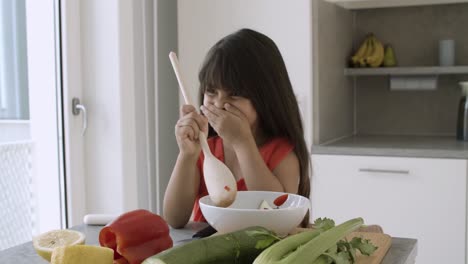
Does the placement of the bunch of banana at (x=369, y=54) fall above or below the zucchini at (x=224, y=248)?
above

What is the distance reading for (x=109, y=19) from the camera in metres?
2.37

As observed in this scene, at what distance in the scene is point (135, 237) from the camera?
92 cm

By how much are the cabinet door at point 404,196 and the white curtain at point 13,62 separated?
1.06m

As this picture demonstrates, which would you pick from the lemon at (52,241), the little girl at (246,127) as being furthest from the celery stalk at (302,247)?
the little girl at (246,127)

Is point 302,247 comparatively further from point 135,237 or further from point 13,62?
point 13,62

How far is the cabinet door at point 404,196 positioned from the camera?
2164 millimetres

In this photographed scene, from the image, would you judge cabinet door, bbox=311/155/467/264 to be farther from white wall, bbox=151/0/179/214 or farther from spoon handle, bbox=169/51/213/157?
spoon handle, bbox=169/51/213/157

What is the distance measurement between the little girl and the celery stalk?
17.3 inches

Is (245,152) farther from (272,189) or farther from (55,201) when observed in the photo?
(55,201)

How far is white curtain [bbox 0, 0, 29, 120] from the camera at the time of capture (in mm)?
2131

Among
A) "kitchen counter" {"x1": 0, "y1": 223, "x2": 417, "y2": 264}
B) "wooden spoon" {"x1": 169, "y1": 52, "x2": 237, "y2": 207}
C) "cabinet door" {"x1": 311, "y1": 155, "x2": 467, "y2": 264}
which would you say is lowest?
"cabinet door" {"x1": 311, "y1": 155, "x2": 467, "y2": 264}

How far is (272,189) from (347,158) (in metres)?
0.95

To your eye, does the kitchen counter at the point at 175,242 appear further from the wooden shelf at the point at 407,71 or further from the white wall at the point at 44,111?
the wooden shelf at the point at 407,71

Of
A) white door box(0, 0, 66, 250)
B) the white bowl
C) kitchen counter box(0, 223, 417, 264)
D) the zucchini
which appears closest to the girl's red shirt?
kitchen counter box(0, 223, 417, 264)
